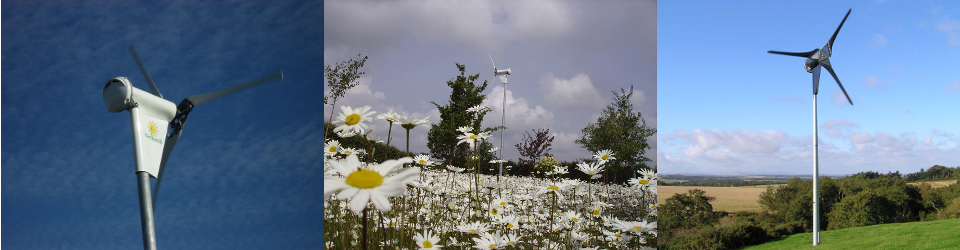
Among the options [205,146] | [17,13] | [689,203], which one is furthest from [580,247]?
[689,203]

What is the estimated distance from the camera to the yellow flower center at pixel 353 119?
6.03 ft

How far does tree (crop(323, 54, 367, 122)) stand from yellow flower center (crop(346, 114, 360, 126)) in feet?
4.83

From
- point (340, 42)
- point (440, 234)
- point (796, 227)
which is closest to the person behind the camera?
A: point (440, 234)

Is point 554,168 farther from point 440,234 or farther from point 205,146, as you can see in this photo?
point 205,146

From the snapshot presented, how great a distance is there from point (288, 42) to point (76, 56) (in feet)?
6.31

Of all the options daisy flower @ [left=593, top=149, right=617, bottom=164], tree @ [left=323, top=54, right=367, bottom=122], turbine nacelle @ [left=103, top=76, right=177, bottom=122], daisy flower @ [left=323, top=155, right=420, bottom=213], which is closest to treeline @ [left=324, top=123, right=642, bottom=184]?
daisy flower @ [left=593, top=149, right=617, bottom=164]

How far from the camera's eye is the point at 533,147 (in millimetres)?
2928

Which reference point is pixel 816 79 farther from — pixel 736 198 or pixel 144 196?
pixel 144 196

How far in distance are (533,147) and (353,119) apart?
1.37 m

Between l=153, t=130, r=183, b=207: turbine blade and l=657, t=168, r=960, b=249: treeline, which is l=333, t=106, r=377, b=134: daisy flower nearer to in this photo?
l=153, t=130, r=183, b=207: turbine blade

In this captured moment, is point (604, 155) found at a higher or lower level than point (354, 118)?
lower

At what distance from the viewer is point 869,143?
951 cm

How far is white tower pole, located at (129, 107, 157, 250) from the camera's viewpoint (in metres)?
2.87

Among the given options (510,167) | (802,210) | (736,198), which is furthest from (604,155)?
(802,210)
